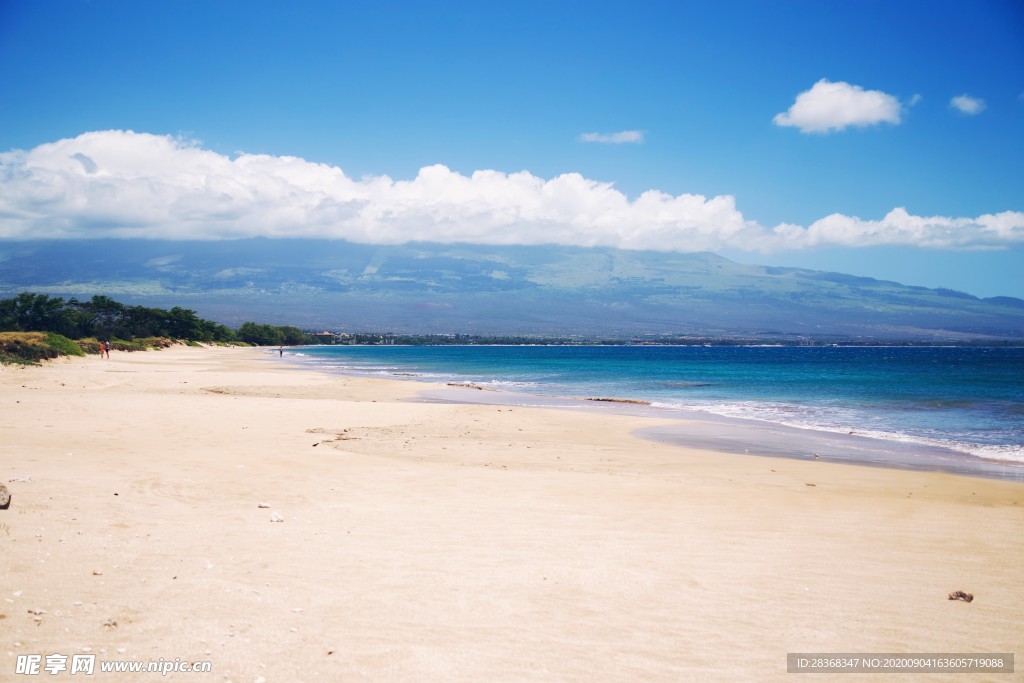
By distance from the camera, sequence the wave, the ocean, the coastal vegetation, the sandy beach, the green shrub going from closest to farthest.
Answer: the sandy beach → the ocean → the wave → the coastal vegetation → the green shrub

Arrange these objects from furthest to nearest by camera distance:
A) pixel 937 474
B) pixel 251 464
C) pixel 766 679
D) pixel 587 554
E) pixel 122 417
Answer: pixel 122 417, pixel 937 474, pixel 251 464, pixel 587 554, pixel 766 679

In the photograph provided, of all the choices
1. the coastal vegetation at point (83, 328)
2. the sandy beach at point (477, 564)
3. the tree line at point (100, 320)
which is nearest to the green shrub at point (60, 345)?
the coastal vegetation at point (83, 328)

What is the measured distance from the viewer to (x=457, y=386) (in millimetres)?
36188

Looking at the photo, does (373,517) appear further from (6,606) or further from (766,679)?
(766,679)

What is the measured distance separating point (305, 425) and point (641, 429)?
29.6ft

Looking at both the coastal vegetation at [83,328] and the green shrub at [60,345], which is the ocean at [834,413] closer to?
the coastal vegetation at [83,328]

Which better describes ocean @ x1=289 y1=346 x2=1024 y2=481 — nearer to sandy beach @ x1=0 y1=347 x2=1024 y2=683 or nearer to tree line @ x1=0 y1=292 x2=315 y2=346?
sandy beach @ x1=0 y1=347 x2=1024 y2=683

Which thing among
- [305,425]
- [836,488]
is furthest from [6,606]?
[305,425]

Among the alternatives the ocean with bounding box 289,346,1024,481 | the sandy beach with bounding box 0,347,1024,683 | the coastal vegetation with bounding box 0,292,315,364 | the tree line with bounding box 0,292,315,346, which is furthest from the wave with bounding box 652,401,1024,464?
the tree line with bounding box 0,292,315,346

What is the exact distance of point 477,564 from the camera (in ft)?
20.8

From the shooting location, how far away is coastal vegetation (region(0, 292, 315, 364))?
34094 millimetres

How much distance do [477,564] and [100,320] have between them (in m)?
83.4

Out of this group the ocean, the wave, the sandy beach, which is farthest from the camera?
the wave

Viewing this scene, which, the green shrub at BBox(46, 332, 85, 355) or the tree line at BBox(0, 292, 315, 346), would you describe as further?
the tree line at BBox(0, 292, 315, 346)
